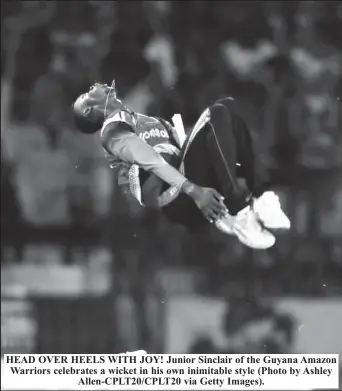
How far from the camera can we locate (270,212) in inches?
106

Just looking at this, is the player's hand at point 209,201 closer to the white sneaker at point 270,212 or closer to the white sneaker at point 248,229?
the white sneaker at point 248,229

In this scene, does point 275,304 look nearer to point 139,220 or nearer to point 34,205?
point 139,220

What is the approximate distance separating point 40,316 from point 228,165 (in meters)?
1.36

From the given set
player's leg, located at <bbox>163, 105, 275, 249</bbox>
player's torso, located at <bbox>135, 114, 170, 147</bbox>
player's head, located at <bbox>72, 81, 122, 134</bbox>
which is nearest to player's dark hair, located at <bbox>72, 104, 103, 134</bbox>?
player's head, located at <bbox>72, 81, 122, 134</bbox>

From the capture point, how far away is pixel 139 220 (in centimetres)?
275

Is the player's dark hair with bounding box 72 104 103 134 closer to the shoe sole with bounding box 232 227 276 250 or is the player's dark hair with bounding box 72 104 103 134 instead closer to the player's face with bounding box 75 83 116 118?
the player's face with bounding box 75 83 116 118

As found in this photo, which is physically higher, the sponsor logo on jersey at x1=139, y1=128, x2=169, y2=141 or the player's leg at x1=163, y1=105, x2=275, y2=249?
the sponsor logo on jersey at x1=139, y1=128, x2=169, y2=141

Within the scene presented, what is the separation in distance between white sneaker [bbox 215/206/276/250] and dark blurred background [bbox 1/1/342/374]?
0.15ft

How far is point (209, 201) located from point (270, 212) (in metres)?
0.34

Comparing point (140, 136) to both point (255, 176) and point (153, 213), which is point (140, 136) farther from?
point (255, 176)

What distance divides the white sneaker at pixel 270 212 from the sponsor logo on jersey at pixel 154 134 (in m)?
0.63

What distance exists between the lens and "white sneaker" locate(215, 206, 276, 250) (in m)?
2.68
